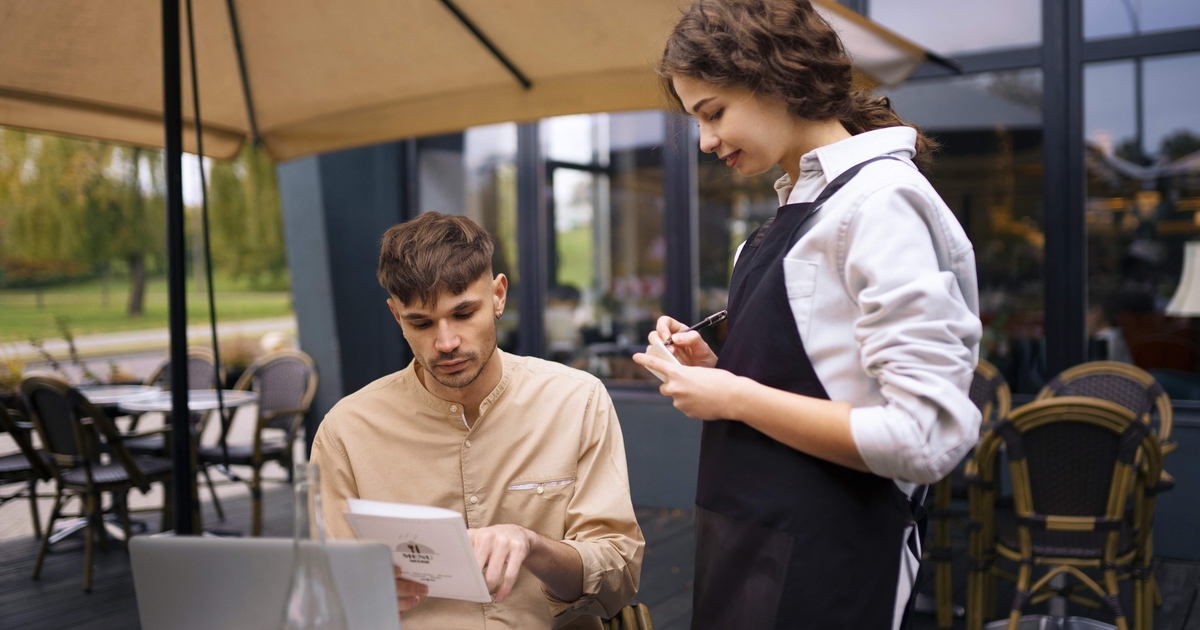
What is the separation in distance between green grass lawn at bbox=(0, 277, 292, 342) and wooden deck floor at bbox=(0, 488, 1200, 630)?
1473mm

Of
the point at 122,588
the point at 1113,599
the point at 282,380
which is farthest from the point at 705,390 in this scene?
the point at 282,380

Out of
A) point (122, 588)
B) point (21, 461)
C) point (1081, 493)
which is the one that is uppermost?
point (1081, 493)

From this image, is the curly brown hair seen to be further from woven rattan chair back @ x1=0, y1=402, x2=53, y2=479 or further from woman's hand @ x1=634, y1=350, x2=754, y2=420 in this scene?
woven rattan chair back @ x1=0, y1=402, x2=53, y2=479

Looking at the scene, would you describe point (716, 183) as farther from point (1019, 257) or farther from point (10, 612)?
point (10, 612)

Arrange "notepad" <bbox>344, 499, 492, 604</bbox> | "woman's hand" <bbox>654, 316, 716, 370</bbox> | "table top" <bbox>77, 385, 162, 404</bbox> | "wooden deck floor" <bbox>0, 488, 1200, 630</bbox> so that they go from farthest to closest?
"table top" <bbox>77, 385, 162, 404</bbox> → "wooden deck floor" <bbox>0, 488, 1200, 630</bbox> → "woman's hand" <bbox>654, 316, 716, 370</bbox> → "notepad" <bbox>344, 499, 492, 604</bbox>

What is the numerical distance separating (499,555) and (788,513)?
1.25ft

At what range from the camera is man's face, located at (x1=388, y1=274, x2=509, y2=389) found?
59.3 inches

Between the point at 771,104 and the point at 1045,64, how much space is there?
448 cm

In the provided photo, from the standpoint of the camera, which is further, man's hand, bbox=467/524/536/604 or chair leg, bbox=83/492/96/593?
chair leg, bbox=83/492/96/593

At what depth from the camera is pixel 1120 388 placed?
13.0ft

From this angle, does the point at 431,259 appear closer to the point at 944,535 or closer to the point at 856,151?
the point at 856,151

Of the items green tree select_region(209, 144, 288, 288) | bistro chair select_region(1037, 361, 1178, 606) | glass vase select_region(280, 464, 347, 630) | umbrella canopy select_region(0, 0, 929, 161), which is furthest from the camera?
green tree select_region(209, 144, 288, 288)

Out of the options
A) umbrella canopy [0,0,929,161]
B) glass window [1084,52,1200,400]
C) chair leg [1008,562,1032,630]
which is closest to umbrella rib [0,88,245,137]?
umbrella canopy [0,0,929,161]

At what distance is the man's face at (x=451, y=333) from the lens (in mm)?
1507
